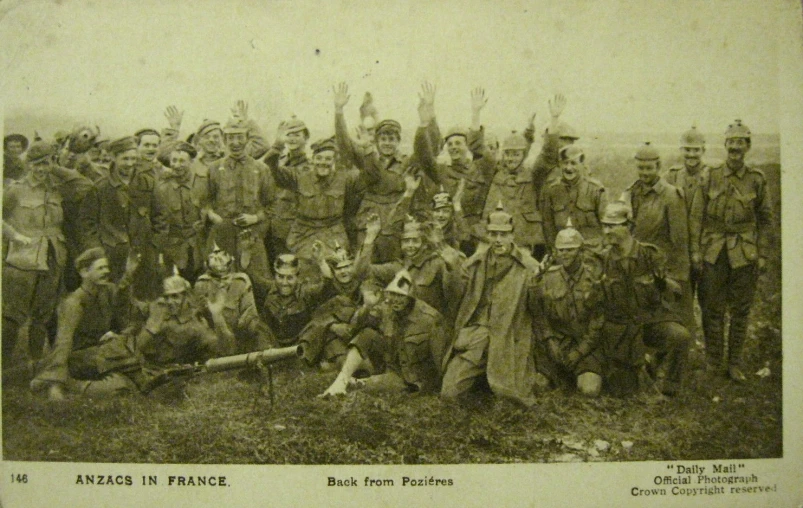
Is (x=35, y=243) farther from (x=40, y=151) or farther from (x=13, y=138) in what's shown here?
(x=13, y=138)

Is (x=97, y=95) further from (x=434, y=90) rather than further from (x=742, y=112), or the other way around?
(x=742, y=112)

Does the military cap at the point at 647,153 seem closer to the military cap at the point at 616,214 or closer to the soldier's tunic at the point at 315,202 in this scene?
the military cap at the point at 616,214

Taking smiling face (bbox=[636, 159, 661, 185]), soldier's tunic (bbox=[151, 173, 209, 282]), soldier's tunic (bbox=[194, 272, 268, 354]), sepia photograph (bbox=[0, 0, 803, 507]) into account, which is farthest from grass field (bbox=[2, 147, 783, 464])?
smiling face (bbox=[636, 159, 661, 185])

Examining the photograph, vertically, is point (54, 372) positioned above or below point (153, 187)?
below

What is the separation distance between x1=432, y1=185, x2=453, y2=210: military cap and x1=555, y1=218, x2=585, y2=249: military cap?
0.82 meters

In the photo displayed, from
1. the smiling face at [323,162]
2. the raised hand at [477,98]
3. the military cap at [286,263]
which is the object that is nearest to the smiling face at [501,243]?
the raised hand at [477,98]

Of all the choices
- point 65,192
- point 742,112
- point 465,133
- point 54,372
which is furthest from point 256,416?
point 742,112

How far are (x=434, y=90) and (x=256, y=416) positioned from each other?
271cm

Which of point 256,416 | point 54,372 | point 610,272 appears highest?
point 610,272

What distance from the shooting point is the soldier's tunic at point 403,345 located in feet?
17.2

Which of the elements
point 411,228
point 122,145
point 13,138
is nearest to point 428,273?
point 411,228

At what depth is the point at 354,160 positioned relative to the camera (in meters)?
5.35

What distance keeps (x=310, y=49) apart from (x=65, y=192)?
2.09 m

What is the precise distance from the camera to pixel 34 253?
5.29 meters
